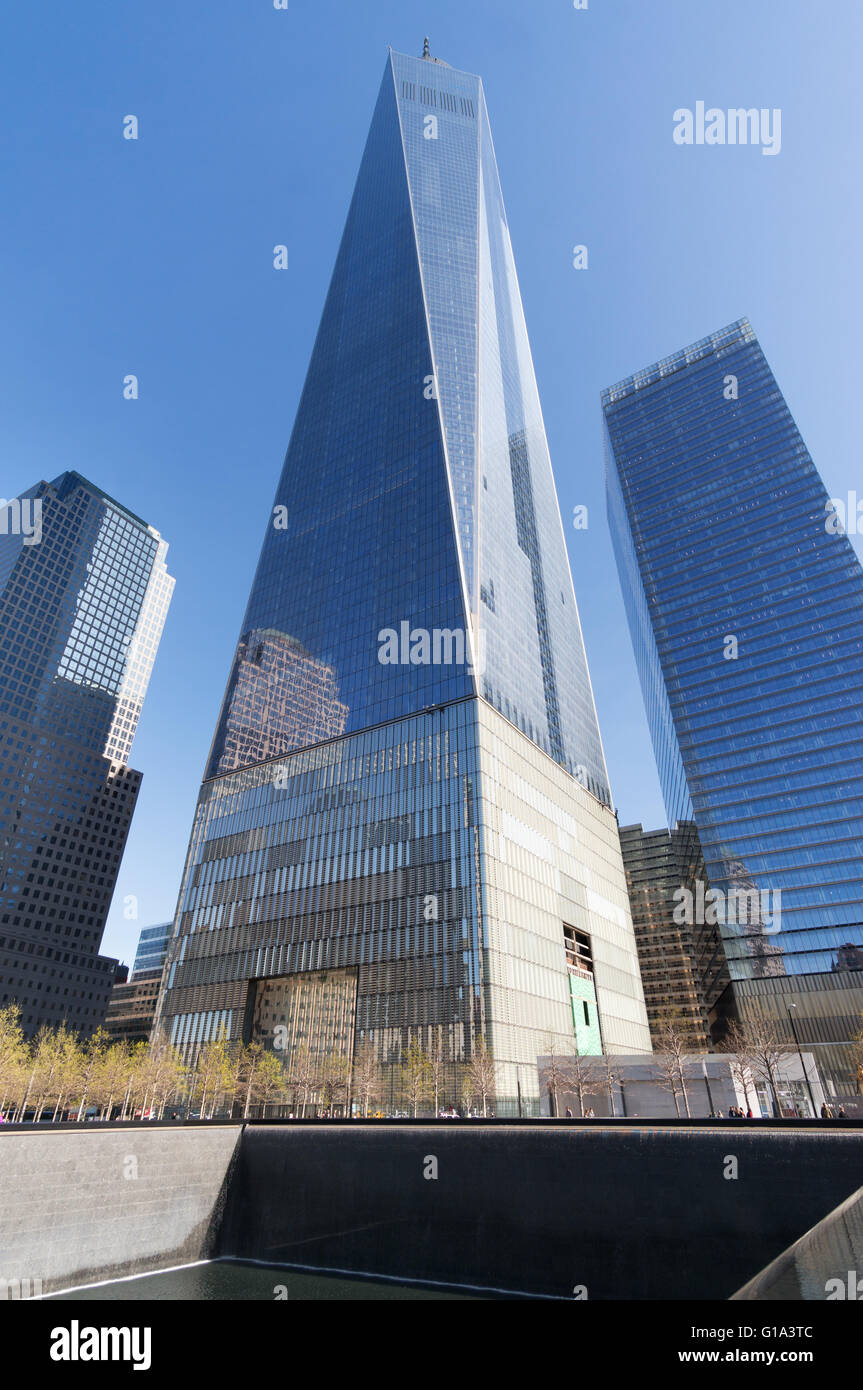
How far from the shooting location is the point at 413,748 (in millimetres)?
71625

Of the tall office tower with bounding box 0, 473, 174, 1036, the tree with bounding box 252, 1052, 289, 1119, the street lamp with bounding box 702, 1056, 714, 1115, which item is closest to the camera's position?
the street lamp with bounding box 702, 1056, 714, 1115

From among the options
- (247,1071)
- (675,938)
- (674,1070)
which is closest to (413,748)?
(247,1071)

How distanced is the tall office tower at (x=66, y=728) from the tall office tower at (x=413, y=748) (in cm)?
7070

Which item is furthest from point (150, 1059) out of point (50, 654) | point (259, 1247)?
point (50, 654)

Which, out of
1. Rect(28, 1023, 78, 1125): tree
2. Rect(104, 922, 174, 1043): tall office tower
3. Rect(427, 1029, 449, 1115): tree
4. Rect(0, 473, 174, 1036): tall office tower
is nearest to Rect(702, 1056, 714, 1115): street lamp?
Rect(427, 1029, 449, 1115): tree

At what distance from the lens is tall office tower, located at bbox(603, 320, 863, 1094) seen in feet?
317

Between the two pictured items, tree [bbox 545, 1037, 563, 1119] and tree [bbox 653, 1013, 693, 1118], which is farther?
tree [bbox 545, 1037, 563, 1119]

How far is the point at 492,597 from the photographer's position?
80250 mm

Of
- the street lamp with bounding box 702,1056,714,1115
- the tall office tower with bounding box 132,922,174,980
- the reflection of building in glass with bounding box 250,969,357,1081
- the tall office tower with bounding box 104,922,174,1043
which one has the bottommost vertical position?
the street lamp with bounding box 702,1056,714,1115

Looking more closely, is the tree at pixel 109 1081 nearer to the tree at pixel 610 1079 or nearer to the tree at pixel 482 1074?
the tree at pixel 482 1074

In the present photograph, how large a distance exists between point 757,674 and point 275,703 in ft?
240

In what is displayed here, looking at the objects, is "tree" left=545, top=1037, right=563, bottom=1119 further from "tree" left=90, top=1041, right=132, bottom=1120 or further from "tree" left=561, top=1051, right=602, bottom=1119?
"tree" left=90, top=1041, right=132, bottom=1120

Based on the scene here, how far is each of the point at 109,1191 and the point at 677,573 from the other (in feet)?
399

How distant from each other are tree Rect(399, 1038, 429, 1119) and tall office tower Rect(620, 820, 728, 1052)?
66941 millimetres
